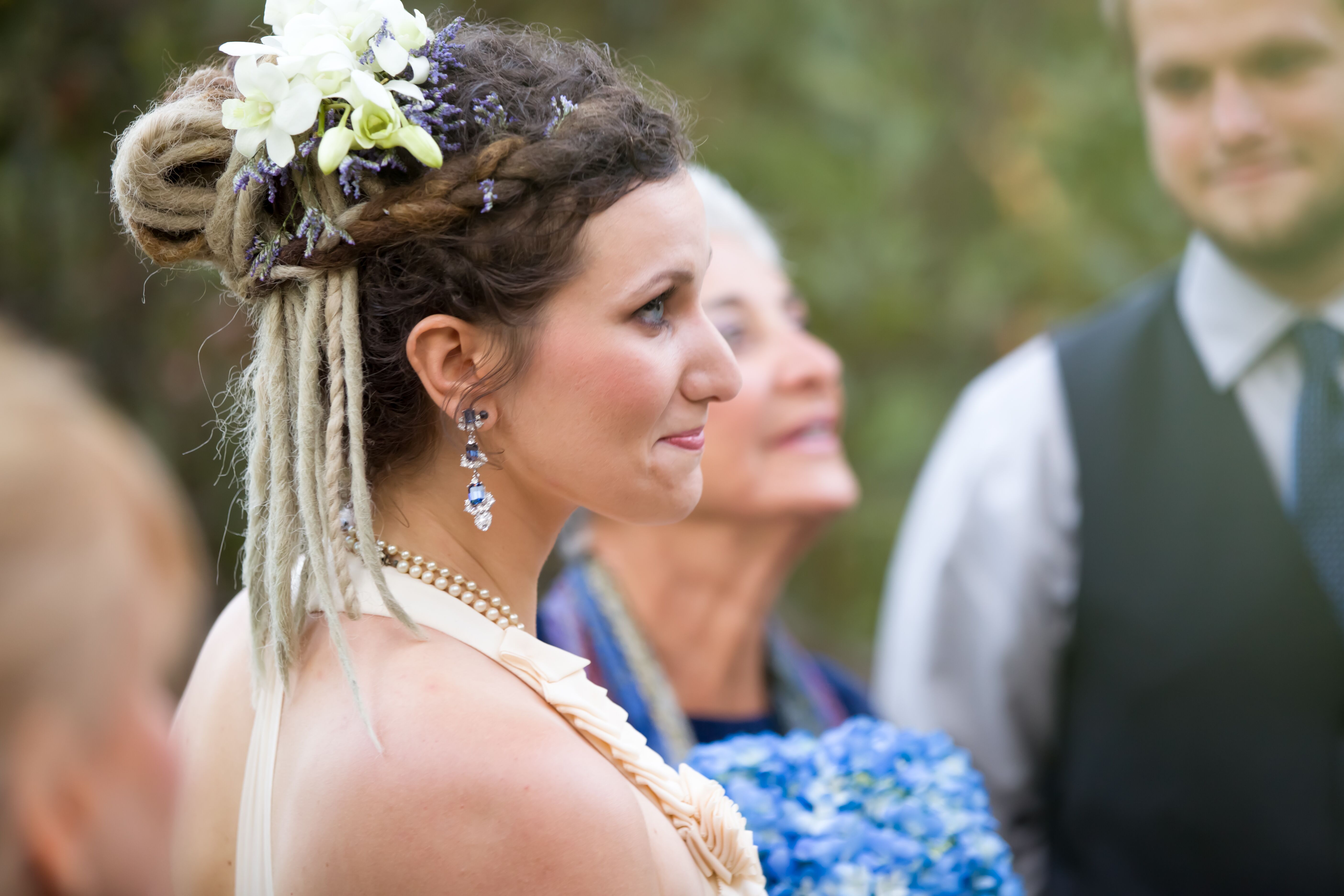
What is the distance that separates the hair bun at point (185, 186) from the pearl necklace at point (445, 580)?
37 cm

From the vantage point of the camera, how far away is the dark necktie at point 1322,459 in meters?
2.10

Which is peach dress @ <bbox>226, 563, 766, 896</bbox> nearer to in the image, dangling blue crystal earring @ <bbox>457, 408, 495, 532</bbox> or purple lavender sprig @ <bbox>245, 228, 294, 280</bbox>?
dangling blue crystal earring @ <bbox>457, 408, 495, 532</bbox>

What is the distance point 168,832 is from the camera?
802mm

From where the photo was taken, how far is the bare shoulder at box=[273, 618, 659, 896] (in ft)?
3.54

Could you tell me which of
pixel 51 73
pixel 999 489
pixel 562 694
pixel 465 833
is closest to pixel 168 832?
pixel 465 833

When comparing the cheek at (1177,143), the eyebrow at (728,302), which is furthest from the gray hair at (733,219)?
the cheek at (1177,143)

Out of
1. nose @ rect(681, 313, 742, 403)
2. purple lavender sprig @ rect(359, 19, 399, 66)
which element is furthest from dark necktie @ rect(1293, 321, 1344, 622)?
purple lavender sprig @ rect(359, 19, 399, 66)

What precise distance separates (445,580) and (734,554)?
1.31 meters

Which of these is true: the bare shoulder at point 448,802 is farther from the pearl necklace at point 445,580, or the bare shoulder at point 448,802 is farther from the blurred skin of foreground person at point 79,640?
the blurred skin of foreground person at point 79,640

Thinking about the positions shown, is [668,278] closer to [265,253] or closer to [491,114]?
[491,114]

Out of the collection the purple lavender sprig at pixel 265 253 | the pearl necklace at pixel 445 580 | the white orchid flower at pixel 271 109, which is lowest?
the pearl necklace at pixel 445 580

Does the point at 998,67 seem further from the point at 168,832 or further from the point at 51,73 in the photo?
the point at 168,832

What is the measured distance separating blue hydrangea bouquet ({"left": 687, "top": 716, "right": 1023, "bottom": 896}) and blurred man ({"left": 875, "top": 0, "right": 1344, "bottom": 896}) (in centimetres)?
77

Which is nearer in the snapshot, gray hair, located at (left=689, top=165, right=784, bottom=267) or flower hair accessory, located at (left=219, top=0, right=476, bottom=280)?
flower hair accessory, located at (left=219, top=0, right=476, bottom=280)
